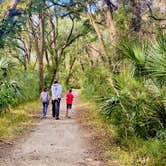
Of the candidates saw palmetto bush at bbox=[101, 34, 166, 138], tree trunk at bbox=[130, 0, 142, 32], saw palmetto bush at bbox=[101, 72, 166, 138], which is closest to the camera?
saw palmetto bush at bbox=[101, 34, 166, 138]

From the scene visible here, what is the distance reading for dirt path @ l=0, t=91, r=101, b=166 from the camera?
10.5m

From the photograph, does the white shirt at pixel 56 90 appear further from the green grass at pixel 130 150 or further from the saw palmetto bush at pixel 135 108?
the saw palmetto bush at pixel 135 108

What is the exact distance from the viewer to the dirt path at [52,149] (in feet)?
34.5

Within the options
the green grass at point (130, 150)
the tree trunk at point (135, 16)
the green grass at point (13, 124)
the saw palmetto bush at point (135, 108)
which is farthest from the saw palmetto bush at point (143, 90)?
the tree trunk at point (135, 16)

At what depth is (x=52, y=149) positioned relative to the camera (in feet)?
39.6

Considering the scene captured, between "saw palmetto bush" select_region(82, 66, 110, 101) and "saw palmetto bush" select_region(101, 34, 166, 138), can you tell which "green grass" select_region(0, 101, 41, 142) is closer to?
"saw palmetto bush" select_region(82, 66, 110, 101)

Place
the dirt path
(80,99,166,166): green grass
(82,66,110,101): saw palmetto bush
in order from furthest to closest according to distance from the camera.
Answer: (82,66,110,101): saw palmetto bush < the dirt path < (80,99,166,166): green grass

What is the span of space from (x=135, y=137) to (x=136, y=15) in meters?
10.0

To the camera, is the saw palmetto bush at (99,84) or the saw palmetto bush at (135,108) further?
the saw palmetto bush at (99,84)

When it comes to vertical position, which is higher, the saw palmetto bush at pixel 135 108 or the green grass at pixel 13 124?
the saw palmetto bush at pixel 135 108

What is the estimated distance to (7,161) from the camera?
10.5 m

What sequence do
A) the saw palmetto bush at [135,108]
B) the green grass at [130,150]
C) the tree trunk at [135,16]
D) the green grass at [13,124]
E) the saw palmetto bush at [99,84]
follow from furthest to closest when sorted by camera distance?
the tree trunk at [135,16]
the saw palmetto bush at [99,84]
the green grass at [13,124]
the saw palmetto bush at [135,108]
the green grass at [130,150]

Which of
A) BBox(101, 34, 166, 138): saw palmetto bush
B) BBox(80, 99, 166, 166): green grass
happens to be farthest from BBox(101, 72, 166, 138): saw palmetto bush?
BBox(80, 99, 166, 166): green grass

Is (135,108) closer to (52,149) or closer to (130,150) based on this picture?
(130,150)
